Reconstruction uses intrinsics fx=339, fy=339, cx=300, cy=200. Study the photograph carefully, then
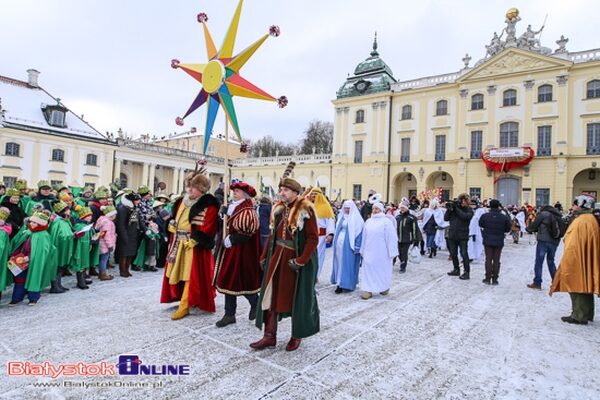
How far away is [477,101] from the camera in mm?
28000

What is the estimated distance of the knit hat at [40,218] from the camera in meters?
4.77

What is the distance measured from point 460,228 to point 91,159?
104 ft

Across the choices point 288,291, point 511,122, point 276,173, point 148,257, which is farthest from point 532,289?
point 276,173

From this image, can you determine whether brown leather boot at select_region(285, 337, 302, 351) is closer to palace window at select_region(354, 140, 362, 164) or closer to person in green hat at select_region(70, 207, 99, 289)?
person in green hat at select_region(70, 207, 99, 289)

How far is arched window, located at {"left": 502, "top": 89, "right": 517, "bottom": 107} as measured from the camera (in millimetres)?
26562

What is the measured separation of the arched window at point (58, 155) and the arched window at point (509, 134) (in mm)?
36035

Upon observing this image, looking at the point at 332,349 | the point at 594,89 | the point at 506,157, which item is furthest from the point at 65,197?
the point at 594,89

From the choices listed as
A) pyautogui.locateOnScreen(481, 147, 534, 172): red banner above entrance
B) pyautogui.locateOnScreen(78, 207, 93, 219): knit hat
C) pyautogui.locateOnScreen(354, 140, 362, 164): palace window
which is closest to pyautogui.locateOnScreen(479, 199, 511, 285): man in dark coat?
pyautogui.locateOnScreen(78, 207, 93, 219): knit hat

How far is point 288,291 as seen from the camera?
136 inches

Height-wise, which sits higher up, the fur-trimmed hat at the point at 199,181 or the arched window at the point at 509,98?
the arched window at the point at 509,98

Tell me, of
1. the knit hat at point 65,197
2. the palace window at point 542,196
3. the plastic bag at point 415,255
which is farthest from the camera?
the palace window at point 542,196

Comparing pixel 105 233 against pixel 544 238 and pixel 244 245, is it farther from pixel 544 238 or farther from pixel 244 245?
pixel 544 238

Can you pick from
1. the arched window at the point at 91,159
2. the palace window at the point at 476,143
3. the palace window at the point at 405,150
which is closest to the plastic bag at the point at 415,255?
the palace window at the point at 476,143

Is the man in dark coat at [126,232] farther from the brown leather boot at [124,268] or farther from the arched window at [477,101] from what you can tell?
the arched window at [477,101]
